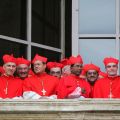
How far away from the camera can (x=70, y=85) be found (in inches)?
505

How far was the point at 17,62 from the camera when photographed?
13.3 metres

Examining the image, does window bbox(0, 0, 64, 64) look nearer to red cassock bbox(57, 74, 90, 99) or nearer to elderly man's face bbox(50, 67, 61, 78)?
Result: elderly man's face bbox(50, 67, 61, 78)

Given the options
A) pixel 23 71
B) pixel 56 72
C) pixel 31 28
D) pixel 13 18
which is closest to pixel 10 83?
pixel 23 71

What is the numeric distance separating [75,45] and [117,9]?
4.58ft

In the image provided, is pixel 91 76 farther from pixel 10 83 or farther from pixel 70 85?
pixel 10 83

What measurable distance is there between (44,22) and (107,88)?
5169 millimetres

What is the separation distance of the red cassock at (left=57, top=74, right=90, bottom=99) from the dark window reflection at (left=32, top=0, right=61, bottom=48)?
15.3 feet

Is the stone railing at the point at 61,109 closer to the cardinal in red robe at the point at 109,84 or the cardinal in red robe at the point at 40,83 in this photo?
the cardinal in red robe at the point at 40,83

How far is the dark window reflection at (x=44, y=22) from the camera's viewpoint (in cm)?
1770

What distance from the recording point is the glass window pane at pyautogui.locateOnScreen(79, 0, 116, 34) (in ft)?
59.8

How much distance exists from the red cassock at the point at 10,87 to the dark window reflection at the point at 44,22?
4.53 metres

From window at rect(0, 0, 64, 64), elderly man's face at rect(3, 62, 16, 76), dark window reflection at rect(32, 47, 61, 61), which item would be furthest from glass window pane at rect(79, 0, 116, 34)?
elderly man's face at rect(3, 62, 16, 76)

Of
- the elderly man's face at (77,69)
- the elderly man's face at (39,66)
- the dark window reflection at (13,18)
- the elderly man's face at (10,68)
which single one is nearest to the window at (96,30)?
the dark window reflection at (13,18)

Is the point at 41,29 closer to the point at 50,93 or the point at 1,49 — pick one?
the point at 1,49
